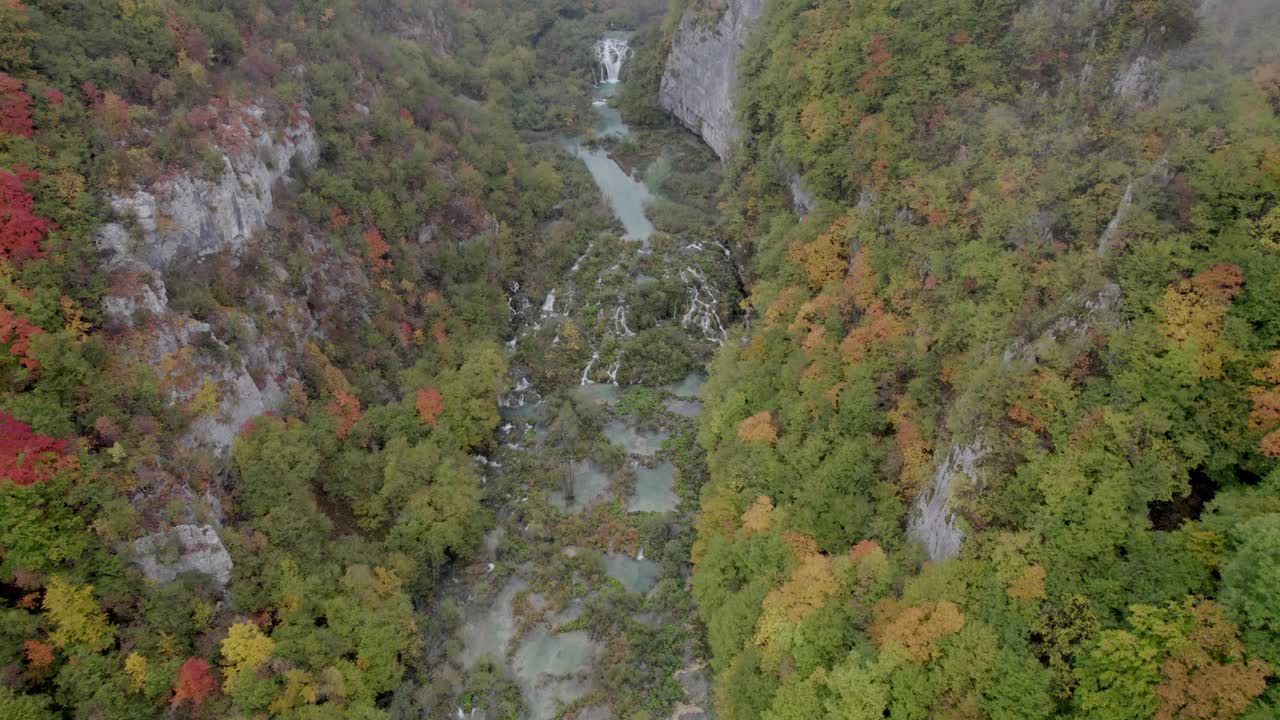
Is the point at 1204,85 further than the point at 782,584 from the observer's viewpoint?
No

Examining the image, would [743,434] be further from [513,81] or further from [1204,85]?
[513,81]

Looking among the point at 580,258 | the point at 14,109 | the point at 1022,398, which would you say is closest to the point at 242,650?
the point at 14,109

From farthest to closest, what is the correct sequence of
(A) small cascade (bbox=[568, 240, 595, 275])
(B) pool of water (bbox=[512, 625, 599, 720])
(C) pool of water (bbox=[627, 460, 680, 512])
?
(A) small cascade (bbox=[568, 240, 595, 275]) → (C) pool of water (bbox=[627, 460, 680, 512]) → (B) pool of water (bbox=[512, 625, 599, 720])

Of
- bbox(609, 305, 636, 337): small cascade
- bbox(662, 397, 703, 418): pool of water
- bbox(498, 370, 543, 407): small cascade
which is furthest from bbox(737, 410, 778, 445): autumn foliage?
bbox(609, 305, 636, 337): small cascade

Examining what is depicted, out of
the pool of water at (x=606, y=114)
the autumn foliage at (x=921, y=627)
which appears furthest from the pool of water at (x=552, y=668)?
the pool of water at (x=606, y=114)

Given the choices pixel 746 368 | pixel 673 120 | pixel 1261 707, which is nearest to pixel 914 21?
pixel 746 368

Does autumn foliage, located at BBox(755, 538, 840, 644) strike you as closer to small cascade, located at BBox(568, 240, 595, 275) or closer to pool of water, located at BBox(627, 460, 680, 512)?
pool of water, located at BBox(627, 460, 680, 512)

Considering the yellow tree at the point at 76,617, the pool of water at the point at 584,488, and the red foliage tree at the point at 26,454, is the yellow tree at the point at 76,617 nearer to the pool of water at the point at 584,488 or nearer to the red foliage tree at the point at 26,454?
the red foliage tree at the point at 26,454
